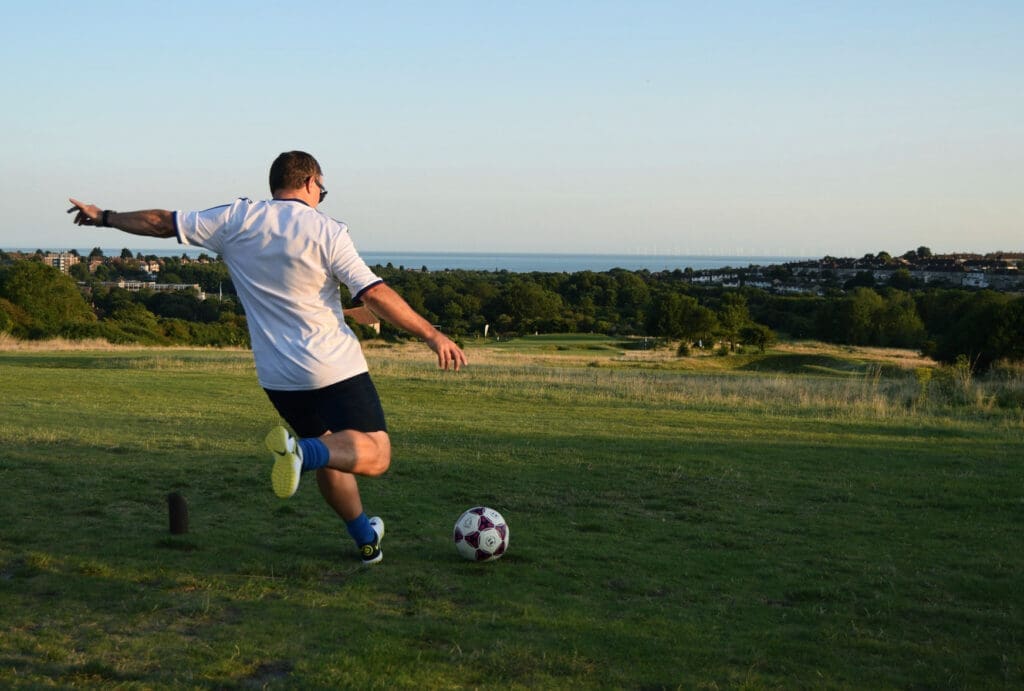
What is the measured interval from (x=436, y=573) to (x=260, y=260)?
2.16m

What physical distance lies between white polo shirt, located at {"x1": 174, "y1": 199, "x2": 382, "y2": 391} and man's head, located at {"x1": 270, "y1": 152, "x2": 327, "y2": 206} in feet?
0.41

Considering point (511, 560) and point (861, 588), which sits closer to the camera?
point (861, 588)

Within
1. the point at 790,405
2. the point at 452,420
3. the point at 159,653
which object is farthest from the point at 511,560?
the point at 790,405

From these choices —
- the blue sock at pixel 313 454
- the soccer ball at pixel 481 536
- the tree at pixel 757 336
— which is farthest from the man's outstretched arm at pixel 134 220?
the tree at pixel 757 336

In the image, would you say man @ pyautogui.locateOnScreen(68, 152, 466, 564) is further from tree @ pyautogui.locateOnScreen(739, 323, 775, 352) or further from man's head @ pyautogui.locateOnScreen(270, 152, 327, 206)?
tree @ pyautogui.locateOnScreen(739, 323, 775, 352)

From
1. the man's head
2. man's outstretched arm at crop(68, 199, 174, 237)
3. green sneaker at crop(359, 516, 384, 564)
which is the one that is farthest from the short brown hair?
green sneaker at crop(359, 516, 384, 564)

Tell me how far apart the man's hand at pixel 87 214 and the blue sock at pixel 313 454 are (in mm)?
1691

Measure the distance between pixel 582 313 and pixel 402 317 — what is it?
76.6 metres

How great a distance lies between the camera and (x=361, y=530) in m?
5.77

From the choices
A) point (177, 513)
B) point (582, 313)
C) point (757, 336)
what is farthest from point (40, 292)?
point (177, 513)

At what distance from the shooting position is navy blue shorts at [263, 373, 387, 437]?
528 centimetres

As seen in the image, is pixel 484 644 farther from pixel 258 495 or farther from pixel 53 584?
pixel 258 495

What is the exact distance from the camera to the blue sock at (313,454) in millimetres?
5008

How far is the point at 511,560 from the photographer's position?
6113 millimetres
